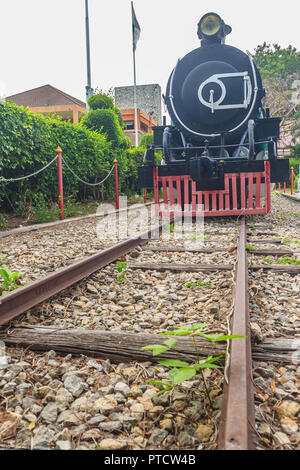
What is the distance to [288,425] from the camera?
1.24 m

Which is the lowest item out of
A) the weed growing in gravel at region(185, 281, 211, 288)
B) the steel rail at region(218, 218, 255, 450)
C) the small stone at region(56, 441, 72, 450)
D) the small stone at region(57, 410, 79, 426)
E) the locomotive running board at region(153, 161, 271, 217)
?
the small stone at region(56, 441, 72, 450)

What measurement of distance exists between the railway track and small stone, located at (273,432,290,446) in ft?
0.29

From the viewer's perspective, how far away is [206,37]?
661 cm

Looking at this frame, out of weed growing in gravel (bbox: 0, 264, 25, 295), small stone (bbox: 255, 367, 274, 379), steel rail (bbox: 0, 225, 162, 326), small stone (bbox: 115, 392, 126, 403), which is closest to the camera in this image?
small stone (bbox: 115, 392, 126, 403)

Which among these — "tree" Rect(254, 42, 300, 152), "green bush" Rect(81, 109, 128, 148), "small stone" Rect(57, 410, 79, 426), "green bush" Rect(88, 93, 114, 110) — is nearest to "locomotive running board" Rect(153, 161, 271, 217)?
"small stone" Rect(57, 410, 79, 426)

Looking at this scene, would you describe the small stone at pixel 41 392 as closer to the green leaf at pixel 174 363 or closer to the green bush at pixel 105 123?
the green leaf at pixel 174 363

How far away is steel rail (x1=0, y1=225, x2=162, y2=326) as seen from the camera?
209cm

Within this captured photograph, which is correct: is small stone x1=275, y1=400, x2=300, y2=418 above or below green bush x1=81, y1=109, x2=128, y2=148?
below

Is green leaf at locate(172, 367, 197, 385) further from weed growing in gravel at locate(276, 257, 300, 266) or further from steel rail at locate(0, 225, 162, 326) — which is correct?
weed growing in gravel at locate(276, 257, 300, 266)

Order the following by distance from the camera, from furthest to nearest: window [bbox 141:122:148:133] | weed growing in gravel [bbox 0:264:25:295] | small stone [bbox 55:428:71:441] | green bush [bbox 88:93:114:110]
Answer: window [bbox 141:122:148:133] < green bush [bbox 88:93:114:110] < weed growing in gravel [bbox 0:264:25:295] < small stone [bbox 55:428:71:441]

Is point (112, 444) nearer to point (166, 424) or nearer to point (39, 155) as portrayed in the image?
point (166, 424)

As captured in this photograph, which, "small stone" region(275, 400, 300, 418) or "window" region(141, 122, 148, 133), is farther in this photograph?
"window" region(141, 122, 148, 133)

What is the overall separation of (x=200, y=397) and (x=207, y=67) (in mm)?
6043
